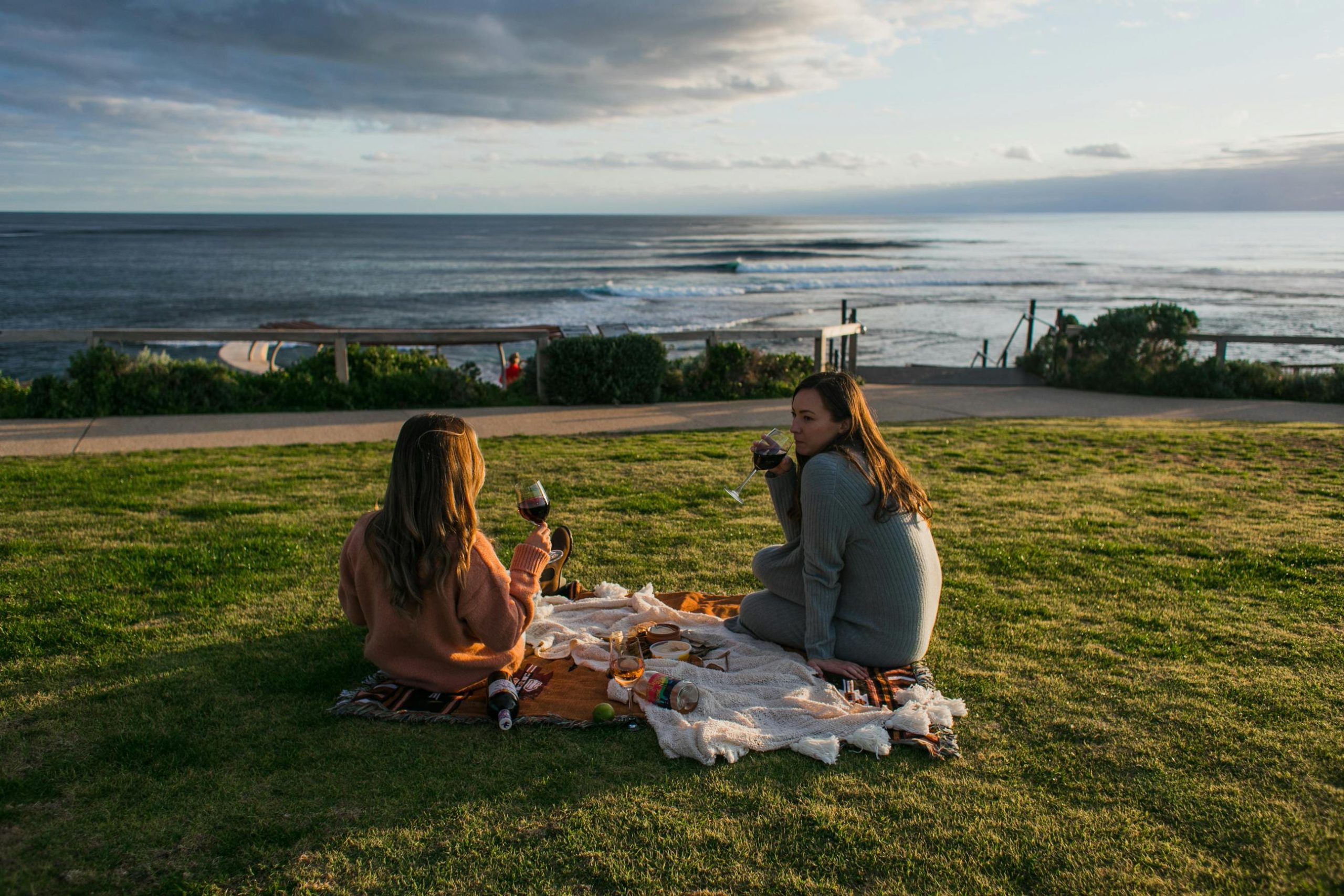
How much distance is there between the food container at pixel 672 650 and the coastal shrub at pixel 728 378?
326 inches

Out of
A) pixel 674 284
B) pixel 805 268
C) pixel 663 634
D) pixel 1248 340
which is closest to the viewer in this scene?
pixel 663 634

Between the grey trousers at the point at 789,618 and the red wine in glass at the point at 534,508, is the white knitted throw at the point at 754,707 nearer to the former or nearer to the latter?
the grey trousers at the point at 789,618

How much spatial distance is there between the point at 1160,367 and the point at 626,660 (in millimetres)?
12100

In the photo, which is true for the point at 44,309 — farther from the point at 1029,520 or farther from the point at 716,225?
the point at 716,225

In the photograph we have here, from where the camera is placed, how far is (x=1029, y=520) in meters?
6.12

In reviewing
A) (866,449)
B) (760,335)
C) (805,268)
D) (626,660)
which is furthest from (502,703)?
(805,268)

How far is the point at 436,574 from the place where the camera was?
3.15m

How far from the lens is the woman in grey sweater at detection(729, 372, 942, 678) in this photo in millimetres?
3402

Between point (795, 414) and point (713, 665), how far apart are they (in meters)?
1.13

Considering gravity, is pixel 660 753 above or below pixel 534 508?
below

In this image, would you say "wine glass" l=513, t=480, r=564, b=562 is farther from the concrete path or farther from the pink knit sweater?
the concrete path

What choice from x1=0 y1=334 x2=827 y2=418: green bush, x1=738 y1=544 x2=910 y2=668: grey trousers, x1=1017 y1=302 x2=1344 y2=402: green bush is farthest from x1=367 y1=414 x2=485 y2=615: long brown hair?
x1=1017 y1=302 x2=1344 y2=402: green bush

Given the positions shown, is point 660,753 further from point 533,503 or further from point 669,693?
point 533,503

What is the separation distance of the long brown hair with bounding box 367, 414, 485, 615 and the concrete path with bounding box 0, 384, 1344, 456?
20.1ft
